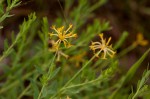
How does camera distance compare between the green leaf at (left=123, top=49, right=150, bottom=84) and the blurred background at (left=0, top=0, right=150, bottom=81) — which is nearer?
the green leaf at (left=123, top=49, right=150, bottom=84)

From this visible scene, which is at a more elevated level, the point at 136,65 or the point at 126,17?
the point at 126,17

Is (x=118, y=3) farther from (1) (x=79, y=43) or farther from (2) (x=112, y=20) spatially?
(1) (x=79, y=43)

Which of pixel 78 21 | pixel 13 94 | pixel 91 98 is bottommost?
pixel 91 98

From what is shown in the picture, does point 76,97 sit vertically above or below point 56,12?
below

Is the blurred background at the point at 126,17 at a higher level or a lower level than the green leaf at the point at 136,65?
higher

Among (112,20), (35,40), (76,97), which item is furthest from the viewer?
(112,20)

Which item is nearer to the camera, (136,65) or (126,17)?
(136,65)

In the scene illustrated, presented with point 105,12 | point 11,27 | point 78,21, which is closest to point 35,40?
point 11,27

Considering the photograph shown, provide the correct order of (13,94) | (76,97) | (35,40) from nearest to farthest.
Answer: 1. (13,94)
2. (76,97)
3. (35,40)

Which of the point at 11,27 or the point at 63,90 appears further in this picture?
the point at 11,27

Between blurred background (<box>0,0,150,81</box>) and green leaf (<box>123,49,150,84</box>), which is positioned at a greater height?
blurred background (<box>0,0,150,81</box>)

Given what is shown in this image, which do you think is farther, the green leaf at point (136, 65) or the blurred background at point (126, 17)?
the blurred background at point (126, 17)
